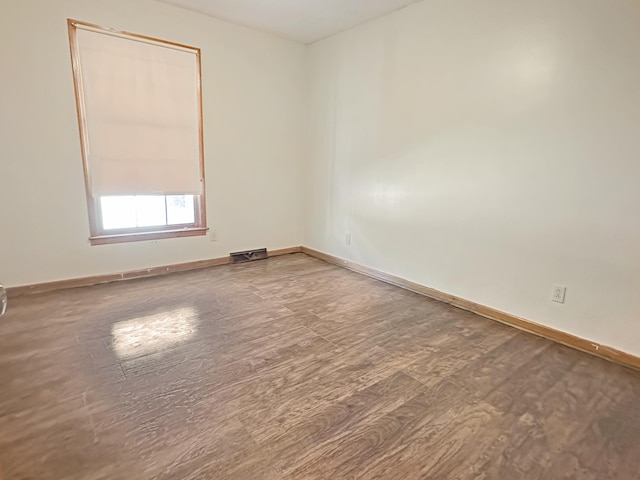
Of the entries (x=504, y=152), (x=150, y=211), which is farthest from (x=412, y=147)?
(x=150, y=211)

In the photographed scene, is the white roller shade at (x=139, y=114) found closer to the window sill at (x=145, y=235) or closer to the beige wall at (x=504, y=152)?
the window sill at (x=145, y=235)

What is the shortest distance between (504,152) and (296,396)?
2185 millimetres

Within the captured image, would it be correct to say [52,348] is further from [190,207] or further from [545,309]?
[545,309]

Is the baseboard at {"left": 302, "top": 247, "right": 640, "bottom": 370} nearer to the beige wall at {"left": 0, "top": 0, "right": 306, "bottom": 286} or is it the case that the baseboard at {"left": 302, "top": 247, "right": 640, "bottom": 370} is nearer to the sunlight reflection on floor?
the beige wall at {"left": 0, "top": 0, "right": 306, "bottom": 286}

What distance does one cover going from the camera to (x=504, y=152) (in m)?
2.56

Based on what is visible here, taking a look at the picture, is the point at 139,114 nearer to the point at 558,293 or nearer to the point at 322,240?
the point at 322,240

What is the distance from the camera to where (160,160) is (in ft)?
11.2

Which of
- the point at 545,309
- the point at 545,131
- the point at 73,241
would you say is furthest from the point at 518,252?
the point at 73,241

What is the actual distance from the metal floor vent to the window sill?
18.0 inches

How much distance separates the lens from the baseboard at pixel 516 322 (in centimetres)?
218

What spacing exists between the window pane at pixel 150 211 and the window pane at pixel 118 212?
5cm

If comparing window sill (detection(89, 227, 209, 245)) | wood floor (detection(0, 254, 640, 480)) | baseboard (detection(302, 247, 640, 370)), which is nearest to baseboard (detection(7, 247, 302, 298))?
wood floor (detection(0, 254, 640, 480))

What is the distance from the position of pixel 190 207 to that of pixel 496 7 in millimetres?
3211

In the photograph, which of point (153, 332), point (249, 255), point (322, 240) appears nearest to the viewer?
point (153, 332)
